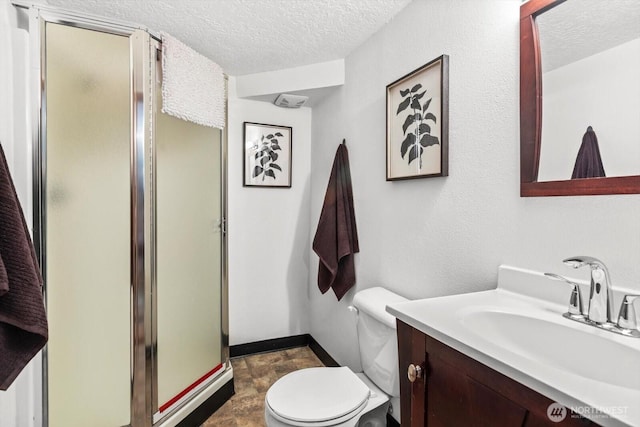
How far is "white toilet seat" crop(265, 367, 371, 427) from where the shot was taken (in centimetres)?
115

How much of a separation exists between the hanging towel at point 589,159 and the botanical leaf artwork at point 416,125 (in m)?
0.52

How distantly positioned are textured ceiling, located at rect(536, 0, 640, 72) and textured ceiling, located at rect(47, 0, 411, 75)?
767 millimetres

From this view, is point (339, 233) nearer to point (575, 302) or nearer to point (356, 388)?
point (356, 388)

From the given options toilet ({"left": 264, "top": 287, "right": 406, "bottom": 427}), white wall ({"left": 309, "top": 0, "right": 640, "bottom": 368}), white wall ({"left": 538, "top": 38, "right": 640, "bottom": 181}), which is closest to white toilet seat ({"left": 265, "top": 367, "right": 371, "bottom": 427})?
toilet ({"left": 264, "top": 287, "right": 406, "bottom": 427})

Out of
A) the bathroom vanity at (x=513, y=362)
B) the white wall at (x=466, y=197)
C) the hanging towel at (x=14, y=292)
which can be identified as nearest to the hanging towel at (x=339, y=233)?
the white wall at (x=466, y=197)

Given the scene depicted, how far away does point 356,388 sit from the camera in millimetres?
1312

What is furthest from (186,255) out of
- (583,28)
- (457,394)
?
(583,28)

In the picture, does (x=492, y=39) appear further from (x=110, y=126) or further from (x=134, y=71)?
(x=110, y=126)

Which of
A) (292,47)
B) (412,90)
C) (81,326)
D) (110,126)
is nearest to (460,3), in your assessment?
(412,90)

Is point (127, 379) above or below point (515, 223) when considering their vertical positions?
below

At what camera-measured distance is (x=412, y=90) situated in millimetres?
1439

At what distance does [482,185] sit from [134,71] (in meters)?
1.54

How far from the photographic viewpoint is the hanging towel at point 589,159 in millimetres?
809

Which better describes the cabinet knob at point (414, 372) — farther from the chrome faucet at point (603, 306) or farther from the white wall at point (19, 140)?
the white wall at point (19, 140)
